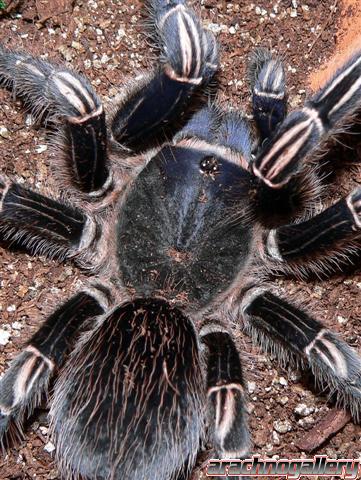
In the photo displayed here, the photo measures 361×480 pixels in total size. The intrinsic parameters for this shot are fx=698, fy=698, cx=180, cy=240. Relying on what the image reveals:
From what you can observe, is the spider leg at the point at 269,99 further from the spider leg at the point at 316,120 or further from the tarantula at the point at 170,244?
the spider leg at the point at 316,120

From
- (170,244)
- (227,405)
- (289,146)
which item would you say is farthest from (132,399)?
(289,146)

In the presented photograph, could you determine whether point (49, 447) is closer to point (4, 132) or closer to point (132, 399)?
point (132, 399)

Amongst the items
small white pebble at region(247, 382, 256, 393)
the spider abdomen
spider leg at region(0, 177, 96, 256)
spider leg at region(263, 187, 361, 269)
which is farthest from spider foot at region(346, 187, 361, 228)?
spider leg at region(0, 177, 96, 256)

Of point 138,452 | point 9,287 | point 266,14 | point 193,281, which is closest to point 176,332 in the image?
point 193,281

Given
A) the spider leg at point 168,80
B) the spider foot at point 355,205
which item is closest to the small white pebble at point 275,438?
the spider foot at point 355,205

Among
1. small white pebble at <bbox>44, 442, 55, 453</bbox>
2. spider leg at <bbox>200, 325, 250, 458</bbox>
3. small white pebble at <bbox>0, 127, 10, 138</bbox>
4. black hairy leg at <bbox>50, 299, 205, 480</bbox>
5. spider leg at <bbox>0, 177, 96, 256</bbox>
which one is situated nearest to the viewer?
black hairy leg at <bbox>50, 299, 205, 480</bbox>

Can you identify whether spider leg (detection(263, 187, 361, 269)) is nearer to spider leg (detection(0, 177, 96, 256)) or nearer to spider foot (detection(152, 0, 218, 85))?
spider foot (detection(152, 0, 218, 85))

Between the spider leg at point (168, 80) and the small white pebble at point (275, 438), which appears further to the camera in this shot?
the small white pebble at point (275, 438)

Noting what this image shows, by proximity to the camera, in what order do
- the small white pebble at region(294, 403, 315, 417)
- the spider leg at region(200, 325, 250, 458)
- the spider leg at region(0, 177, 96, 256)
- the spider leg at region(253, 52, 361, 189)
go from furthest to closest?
1. the small white pebble at region(294, 403, 315, 417)
2. the spider leg at region(0, 177, 96, 256)
3. the spider leg at region(200, 325, 250, 458)
4. the spider leg at region(253, 52, 361, 189)
